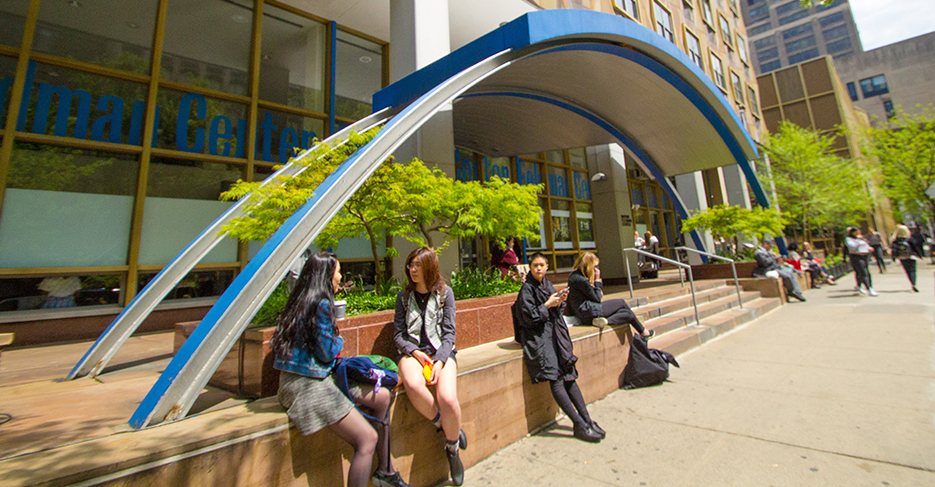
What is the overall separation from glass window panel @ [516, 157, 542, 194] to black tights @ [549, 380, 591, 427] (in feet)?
37.0

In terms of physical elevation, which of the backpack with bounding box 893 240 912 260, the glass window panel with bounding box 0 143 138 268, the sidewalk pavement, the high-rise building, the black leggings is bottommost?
the sidewalk pavement

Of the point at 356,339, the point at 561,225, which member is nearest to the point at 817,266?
the point at 561,225

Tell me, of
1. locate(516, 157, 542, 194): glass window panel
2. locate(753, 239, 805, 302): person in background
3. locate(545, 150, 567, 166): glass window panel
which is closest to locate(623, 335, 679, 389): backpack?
locate(753, 239, 805, 302): person in background

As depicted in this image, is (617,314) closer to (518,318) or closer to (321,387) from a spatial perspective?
(518,318)

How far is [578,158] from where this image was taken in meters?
17.5

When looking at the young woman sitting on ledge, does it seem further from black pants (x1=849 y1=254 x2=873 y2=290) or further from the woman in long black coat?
black pants (x1=849 y1=254 x2=873 y2=290)

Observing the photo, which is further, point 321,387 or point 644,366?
point 644,366

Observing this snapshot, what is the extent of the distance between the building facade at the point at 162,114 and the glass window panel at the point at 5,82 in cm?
2

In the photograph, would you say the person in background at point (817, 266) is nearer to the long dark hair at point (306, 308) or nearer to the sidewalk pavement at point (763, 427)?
the sidewalk pavement at point (763, 427)

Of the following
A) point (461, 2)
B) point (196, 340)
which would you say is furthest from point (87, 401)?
point (461, 2)

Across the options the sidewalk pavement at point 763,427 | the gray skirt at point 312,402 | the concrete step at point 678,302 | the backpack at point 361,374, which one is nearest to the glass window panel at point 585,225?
the concrete step at point 678,302

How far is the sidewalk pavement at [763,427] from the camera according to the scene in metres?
2.90

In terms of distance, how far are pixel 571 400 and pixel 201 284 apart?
24.6 feet

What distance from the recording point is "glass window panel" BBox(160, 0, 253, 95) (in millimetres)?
8430
